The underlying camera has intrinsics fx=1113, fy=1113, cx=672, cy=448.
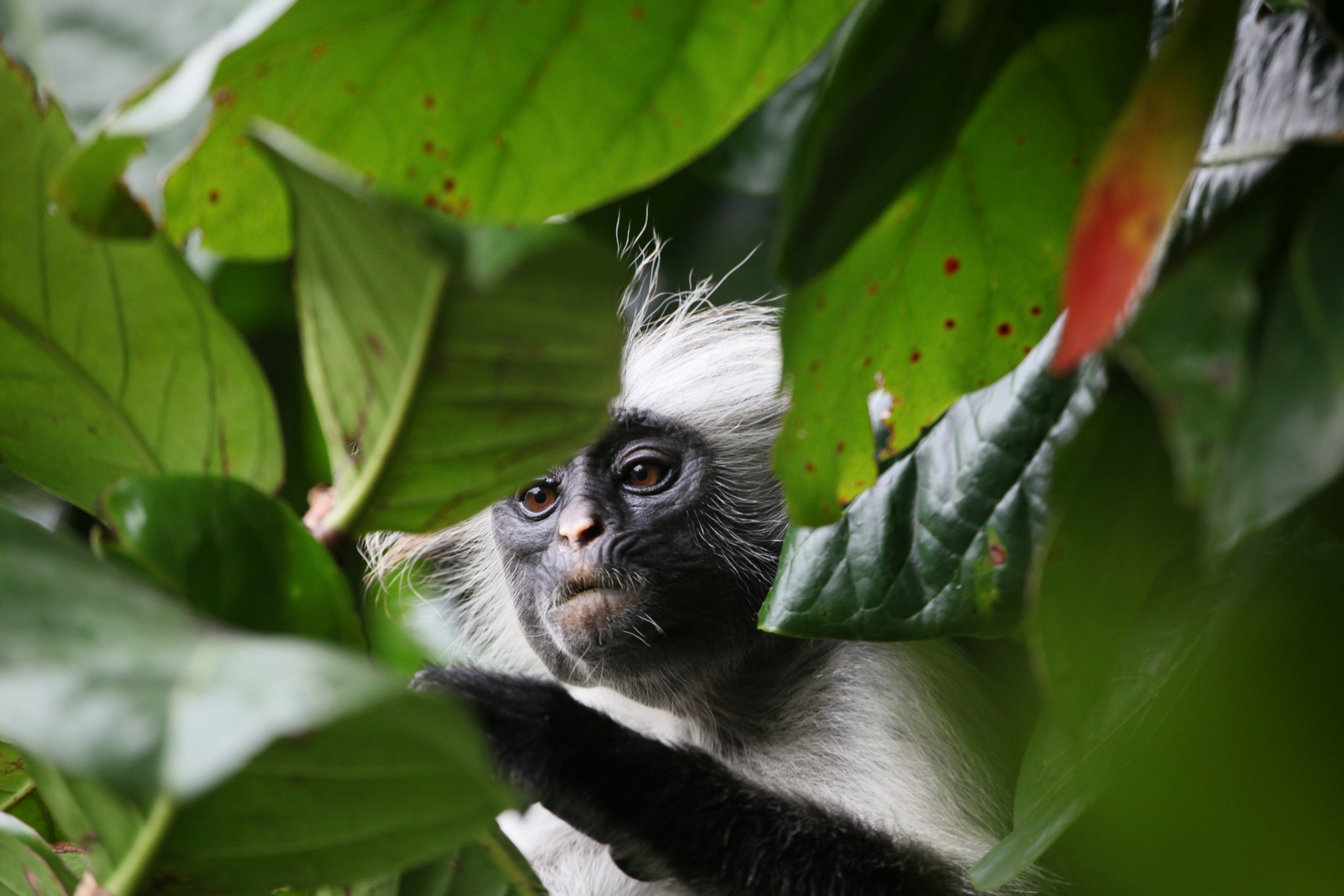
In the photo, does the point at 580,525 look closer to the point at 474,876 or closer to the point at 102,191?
the point at 474,876

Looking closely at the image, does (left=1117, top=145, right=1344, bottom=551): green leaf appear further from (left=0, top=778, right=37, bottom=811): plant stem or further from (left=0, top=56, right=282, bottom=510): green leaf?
(left=0, top=778, right=37, bottom=811): plant stem

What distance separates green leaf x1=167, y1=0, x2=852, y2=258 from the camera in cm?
48

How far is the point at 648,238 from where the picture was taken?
2.17 metres

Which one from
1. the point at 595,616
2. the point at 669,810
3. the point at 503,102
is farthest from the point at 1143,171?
the point at 595,616

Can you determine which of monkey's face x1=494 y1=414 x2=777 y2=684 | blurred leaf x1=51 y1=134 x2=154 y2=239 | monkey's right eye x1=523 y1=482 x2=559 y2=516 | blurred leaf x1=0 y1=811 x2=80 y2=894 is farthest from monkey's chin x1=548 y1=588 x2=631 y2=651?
blurred leaf x1=51 y1=134 x2=154 y2=239

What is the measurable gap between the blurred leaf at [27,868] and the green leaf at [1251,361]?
52cm

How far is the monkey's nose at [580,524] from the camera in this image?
62.5 inches

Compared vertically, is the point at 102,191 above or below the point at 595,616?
above

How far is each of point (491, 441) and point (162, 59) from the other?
91 cm

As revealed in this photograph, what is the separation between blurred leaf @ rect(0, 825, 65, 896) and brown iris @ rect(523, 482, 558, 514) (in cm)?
127

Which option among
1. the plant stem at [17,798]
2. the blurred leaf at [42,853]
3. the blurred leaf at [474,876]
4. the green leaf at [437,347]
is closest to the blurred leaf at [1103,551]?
the green leaf at [437,347]

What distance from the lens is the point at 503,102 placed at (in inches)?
20.2

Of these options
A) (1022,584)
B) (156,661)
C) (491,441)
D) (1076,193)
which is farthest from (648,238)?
(156,661)

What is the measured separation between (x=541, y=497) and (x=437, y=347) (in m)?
1.43
